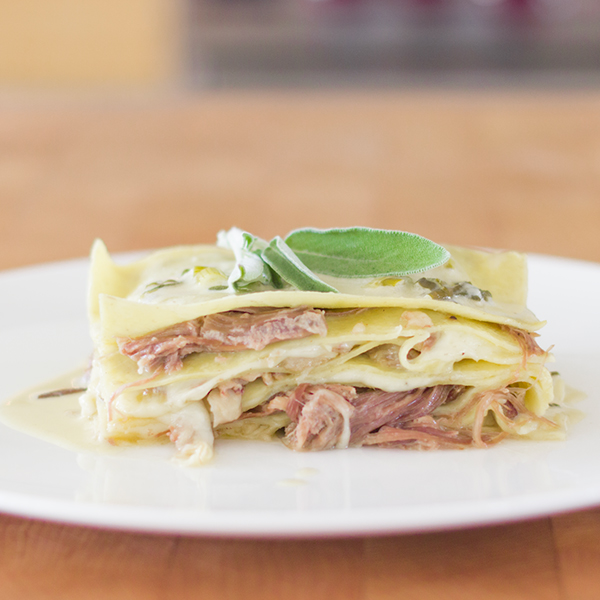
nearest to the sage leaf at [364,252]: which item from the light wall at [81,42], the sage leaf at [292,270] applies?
the sage leaf at [292,270]

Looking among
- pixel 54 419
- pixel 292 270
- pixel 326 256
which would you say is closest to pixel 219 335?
pixel 292 270

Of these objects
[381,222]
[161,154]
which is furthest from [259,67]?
[381,222]

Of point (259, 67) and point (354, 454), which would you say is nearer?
point (354, 454)

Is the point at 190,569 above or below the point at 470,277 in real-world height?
below

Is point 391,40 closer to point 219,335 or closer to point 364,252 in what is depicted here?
point 364,252

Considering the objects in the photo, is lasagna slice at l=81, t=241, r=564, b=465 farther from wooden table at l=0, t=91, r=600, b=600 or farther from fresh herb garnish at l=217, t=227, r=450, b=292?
wooden table at l=0, t=91, r=600, b=600

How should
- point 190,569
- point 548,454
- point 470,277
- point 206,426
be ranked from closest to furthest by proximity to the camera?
point 190,569 → point 548,454 → point 206,426 → point 470,277

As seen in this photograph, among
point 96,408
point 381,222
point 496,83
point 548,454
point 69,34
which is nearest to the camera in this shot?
point 548,454

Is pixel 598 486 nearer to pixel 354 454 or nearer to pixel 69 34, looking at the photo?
pixel 354 454
